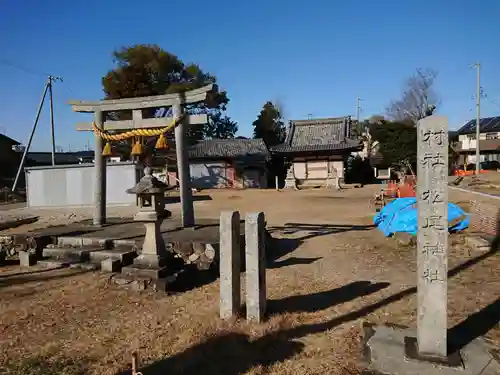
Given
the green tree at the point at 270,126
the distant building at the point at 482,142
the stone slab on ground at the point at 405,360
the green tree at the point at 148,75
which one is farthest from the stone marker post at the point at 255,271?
the distant building at the point at 482,142

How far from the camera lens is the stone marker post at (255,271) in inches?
187

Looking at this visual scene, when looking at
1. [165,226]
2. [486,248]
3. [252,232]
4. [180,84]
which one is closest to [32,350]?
[252,232]

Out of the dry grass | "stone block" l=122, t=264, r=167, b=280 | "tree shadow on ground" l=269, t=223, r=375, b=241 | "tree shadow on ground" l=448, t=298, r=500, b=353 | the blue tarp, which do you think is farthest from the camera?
"tree shadow on ground" l=269, t=223, r=375, b=241

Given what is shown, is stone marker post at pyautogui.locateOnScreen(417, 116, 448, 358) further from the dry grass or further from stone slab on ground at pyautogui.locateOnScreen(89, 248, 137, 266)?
stone slab on ground at pyautogui.locateOnScreen(89, 248, 137, 266)

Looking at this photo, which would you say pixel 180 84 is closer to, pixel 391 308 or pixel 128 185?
pixel 128 185

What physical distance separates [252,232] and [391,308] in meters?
2.47

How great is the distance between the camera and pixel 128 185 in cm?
2088

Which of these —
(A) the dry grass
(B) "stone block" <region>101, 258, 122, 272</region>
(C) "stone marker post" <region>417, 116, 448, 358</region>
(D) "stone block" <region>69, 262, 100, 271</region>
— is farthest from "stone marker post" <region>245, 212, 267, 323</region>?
(D) "stone block" <region>69, 262, 100, 271</region>

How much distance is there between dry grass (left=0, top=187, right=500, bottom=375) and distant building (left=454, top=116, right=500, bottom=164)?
42.5 metres

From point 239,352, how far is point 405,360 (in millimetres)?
1783

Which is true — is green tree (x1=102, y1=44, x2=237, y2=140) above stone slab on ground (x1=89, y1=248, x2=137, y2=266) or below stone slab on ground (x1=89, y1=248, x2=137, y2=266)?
above

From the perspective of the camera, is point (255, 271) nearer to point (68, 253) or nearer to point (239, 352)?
point (239, 352)

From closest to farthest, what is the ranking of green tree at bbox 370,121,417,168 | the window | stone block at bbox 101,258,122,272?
stone block at bbox 101,258,122,272 → green tree at bbox 370,121,417,168 → the window

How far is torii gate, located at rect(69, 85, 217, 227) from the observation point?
30.3 ft
